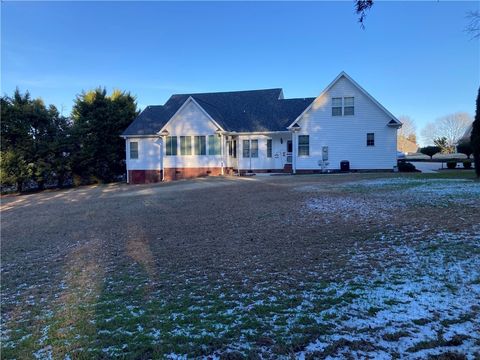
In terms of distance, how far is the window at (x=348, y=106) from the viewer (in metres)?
23.5

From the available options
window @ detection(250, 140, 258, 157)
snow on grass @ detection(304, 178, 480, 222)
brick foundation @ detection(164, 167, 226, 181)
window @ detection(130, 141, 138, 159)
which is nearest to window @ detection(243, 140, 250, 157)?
window @ detection(250, 140, 258, 157)

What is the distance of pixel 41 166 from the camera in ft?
94.2

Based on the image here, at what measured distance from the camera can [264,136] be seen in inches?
1037

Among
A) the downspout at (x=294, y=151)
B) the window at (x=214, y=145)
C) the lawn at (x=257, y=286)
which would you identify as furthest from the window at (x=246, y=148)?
the lawn at (x=257, y=286)

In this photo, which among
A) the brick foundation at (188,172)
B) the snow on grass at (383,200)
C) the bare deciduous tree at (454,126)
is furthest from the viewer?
the bare deciduous tree at (454,126)

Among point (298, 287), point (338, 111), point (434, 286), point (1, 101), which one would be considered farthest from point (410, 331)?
point (1, 101)

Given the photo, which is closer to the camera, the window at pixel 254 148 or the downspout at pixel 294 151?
the downspout at pixel 294 151

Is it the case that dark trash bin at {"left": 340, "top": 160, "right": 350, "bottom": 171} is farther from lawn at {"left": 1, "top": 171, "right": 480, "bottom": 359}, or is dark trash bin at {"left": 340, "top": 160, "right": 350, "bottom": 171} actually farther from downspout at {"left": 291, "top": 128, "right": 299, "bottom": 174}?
lawn at {"left": 1, "top": 171, "right": 480, "bottom": 359}

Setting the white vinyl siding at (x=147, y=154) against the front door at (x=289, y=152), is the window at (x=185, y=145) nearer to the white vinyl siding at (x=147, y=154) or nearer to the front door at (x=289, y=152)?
the white vinyl siding at (x=147, y=154)

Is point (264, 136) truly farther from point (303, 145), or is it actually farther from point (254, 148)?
point (303, 145)

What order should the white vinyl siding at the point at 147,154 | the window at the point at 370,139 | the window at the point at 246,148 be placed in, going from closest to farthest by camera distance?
the window at the point at 370,139
the window at the point at 246,148
the white vinyl siding at the point at 147,154

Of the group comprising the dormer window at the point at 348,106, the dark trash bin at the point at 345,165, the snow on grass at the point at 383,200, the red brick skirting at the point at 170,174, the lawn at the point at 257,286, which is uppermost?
the dormer window at the point at 348,106

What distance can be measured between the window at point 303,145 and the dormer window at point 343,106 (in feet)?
8.21

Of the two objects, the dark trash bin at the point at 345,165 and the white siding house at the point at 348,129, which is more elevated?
the white siding house at the point at 348,129
